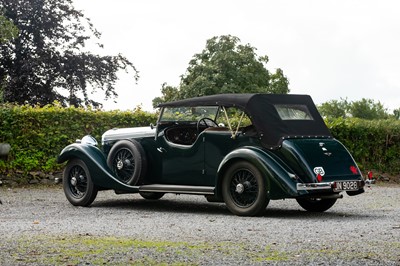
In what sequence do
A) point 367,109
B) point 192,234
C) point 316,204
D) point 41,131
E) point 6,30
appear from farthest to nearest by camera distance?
point 367,109 < point 6,30 < point 41,131 < point 316,204 < point 192,234

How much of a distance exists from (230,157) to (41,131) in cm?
835

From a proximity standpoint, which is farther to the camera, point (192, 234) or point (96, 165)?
point (96, 165)

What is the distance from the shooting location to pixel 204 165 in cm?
1103

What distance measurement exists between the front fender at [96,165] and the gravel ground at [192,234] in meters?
0.41

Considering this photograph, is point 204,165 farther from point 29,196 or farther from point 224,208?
point 29,196

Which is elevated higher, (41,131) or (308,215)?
(41,131)

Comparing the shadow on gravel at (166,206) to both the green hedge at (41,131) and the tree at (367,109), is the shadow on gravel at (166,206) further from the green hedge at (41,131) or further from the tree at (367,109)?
the tree at (367,109)

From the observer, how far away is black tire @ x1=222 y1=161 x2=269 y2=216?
10188mm

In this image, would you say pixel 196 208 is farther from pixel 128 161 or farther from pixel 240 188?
pixel 240 188

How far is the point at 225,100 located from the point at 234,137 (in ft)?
2.50

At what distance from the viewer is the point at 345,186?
10.4 meters

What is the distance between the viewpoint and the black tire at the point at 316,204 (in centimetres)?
1143

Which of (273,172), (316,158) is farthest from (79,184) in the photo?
(316,158)

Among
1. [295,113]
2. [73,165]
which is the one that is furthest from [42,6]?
[295,113]
